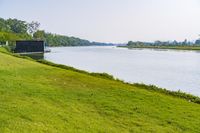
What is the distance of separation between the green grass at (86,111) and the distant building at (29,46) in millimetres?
69989

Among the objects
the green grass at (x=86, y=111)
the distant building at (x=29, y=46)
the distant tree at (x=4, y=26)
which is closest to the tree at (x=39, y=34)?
the distant tree at (x=4, y=26)

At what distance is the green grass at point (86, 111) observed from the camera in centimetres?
675

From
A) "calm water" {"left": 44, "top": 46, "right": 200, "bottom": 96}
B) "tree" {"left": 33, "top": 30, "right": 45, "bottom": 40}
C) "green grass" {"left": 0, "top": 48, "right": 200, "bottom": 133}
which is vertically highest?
"tree" {"left": 33, "top": 30, "right": 45, "bottom": 40}

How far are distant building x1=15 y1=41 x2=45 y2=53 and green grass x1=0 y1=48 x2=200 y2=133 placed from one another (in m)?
70.0

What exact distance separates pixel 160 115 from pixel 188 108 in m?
1.90

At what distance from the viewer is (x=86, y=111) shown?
8359 mm

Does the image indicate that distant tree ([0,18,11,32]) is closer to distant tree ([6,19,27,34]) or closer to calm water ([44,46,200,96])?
distant tree ([6,19,27,34])

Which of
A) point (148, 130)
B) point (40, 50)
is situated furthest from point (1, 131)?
point (40, 50)

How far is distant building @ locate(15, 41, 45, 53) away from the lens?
79062mm

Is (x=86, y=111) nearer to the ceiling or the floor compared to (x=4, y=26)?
nearer to the floor

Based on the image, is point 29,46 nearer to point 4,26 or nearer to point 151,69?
point 4,26

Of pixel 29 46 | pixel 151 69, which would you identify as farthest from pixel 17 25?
pixel 151 69

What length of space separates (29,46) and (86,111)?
75.4 meters

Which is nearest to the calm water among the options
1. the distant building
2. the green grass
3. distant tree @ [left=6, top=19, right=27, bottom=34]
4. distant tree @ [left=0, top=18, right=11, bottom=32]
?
the green grass
